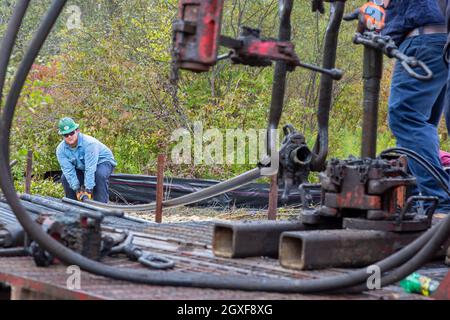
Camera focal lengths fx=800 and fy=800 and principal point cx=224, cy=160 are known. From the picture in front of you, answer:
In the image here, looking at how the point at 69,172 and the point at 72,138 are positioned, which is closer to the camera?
the point at 72,138

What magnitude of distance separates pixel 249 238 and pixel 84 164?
630 cm

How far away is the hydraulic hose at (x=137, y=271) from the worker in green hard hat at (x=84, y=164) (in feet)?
20.6

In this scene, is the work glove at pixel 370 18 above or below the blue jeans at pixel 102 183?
above

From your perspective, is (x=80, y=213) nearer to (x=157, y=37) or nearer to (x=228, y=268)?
(x=228, y=268)

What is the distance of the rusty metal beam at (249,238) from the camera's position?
3186 millimetres

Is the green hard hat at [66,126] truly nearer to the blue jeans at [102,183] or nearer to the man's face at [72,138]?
the man's face at [72,138]

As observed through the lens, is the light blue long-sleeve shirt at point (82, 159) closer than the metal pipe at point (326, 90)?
No

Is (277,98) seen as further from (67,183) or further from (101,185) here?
(67,183)

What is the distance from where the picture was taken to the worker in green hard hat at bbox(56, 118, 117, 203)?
9070mm

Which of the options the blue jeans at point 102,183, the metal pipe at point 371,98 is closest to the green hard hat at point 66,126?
the blue jeans at point 102,183

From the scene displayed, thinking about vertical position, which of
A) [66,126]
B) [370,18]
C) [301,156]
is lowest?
[301,156]

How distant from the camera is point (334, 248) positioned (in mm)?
2949

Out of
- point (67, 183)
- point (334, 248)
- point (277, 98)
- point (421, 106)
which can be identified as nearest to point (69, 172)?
point (67, 183)

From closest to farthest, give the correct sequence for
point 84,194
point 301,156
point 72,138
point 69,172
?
point 301,156, point 84,194, point 72,138, point 69,172
